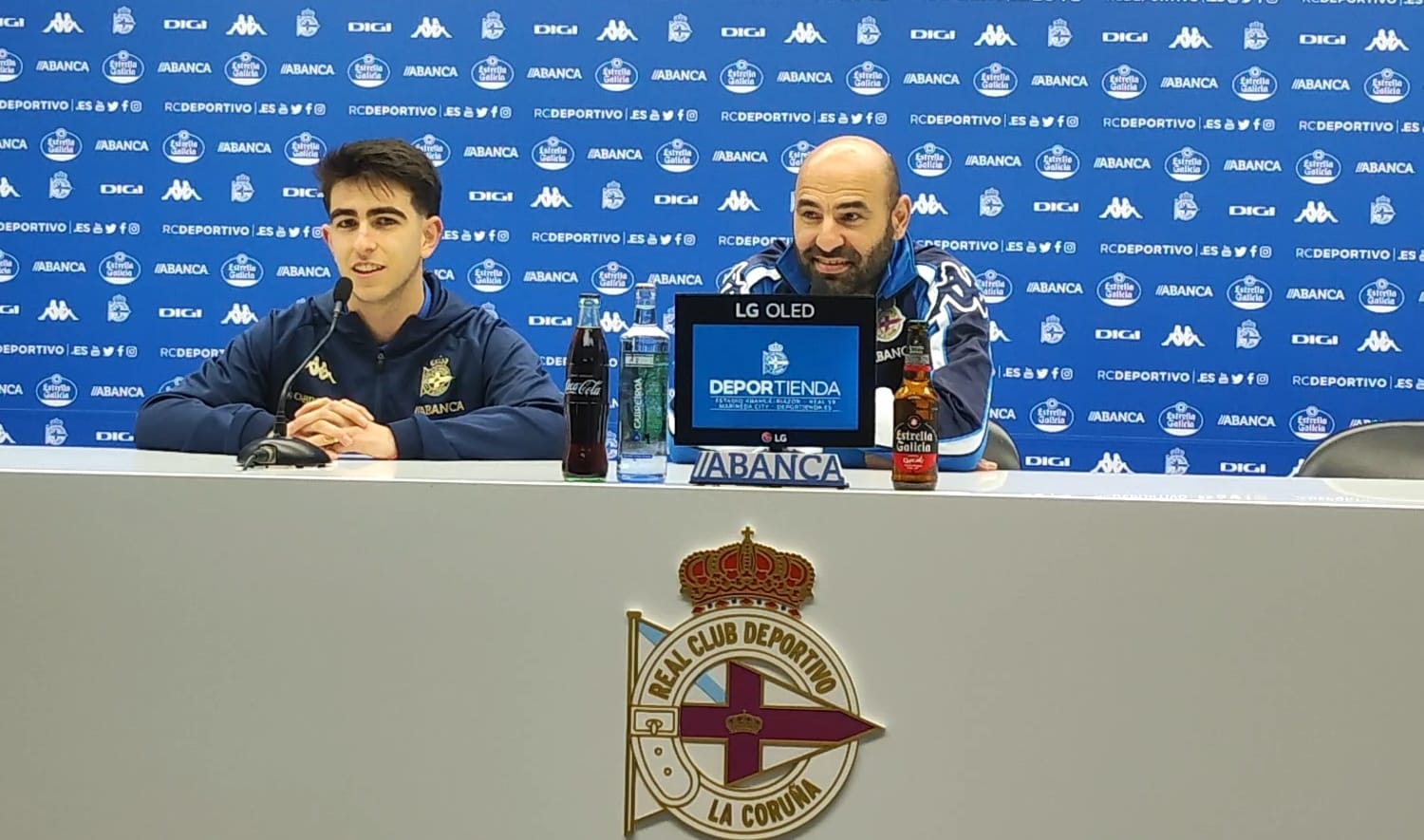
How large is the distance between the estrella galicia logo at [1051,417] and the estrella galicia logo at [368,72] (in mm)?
2264

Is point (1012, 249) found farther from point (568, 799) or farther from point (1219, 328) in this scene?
point (568, 799)

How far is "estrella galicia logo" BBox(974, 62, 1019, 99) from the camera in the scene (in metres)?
3.52

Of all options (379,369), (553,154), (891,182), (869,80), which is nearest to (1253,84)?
(869,80)

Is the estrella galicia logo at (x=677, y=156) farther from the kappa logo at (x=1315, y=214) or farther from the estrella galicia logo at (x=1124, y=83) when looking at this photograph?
the kappa logo at (x=1315, y=214)

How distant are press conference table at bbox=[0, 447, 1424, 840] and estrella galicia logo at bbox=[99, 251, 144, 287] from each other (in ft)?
8.89

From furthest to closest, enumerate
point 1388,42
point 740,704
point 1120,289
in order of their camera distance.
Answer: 1. point 1120,289
2. point 1388,42
3. point 740,704

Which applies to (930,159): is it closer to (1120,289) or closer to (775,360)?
(1120,289)

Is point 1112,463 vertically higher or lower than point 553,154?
lower

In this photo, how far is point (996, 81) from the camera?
3.53m

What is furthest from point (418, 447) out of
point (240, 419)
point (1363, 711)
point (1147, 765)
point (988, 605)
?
point (1363, 711)

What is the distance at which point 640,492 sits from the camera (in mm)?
1196

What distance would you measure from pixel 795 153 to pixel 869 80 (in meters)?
0.31

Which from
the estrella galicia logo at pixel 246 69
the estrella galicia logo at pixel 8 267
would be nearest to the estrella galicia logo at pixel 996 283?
the estrella galicia logo at pixel 246 69

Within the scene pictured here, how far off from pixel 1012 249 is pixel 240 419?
2411mm
